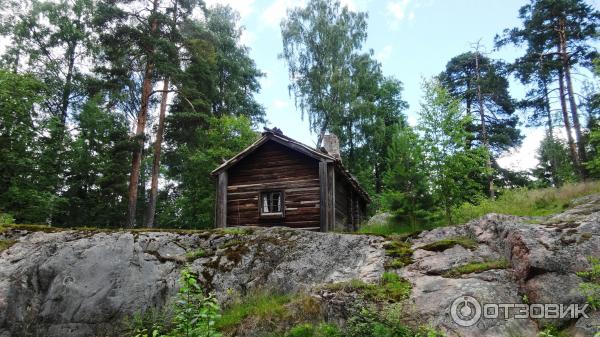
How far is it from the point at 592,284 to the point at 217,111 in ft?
97.3

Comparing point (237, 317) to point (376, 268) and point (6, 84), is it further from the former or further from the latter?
point (6, 84)

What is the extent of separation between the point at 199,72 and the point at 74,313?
18.4 m

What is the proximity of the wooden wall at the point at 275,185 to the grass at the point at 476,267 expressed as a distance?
7.92 m

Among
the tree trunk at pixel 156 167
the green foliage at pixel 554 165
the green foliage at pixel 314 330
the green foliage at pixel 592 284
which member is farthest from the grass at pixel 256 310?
the green foliage at pixel 554 165

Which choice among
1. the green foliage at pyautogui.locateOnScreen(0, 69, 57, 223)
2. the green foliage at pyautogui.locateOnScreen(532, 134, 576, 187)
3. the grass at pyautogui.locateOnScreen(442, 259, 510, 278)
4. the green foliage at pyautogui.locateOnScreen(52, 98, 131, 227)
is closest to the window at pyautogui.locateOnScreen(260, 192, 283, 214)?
the grass at pyautogui.locateOnScreen(442, 259, 510, 278)

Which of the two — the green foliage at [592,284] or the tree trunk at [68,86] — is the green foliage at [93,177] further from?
the green foliage at [592,284]

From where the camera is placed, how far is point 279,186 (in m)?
16.8

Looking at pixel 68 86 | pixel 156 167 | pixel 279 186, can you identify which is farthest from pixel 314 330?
pixel 68 86

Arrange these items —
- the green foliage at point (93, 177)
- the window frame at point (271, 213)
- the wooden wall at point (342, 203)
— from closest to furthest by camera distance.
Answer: the window frame at point (271, 213) < the wooden wall at point (342, 203) < the green foliage at point (93, 177)

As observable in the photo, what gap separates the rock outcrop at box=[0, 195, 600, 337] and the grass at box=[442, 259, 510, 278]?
4 cm

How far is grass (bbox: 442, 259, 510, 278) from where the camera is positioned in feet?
27.0

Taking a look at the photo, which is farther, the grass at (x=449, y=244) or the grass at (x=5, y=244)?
the grass at (x=5, y=244)

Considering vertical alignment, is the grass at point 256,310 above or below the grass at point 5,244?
below

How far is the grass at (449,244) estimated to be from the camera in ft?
30.7
